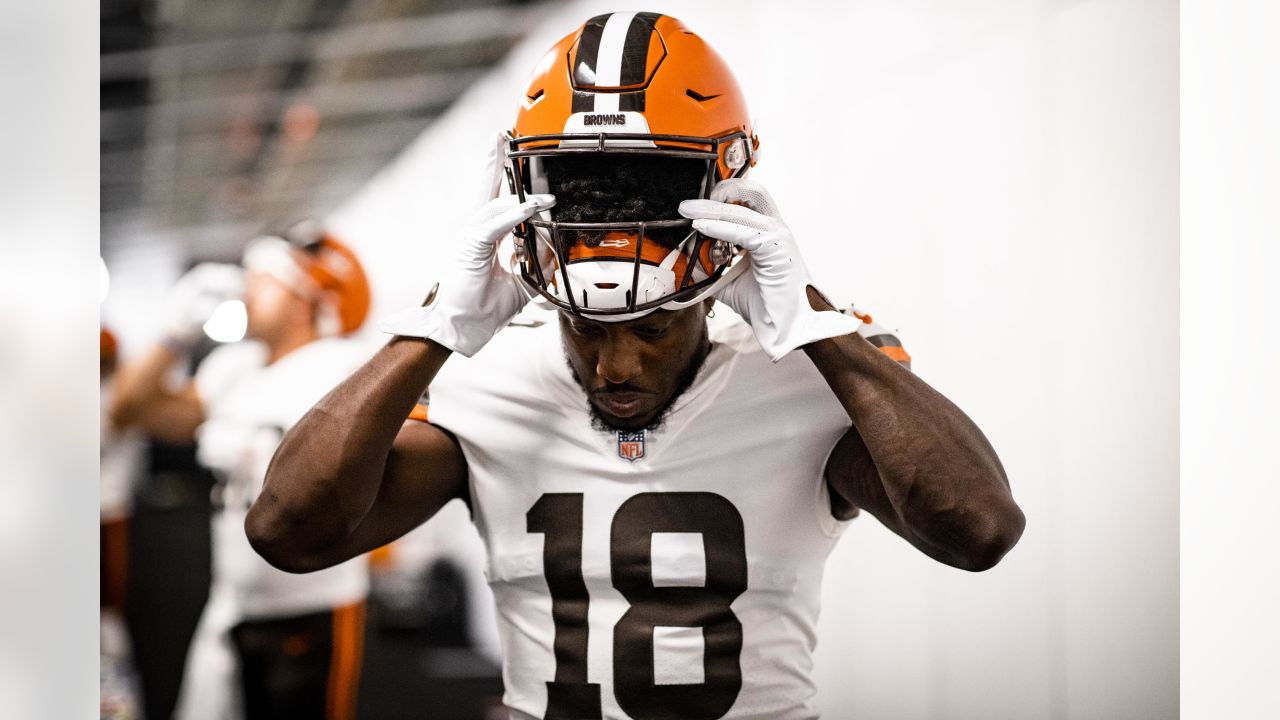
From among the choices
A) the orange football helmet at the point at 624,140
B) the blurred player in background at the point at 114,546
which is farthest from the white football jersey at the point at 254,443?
the orange football helmet at the point at 624,140

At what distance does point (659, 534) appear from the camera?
1.16m

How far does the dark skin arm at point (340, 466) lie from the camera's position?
103 cm

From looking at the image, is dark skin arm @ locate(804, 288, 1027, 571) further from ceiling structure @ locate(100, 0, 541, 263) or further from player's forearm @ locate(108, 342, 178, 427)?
player's forearm @ locate(108, 342, 178, 427)

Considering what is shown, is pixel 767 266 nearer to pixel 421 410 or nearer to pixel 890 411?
pixel 890 411

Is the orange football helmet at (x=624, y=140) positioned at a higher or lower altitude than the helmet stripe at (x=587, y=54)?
lower


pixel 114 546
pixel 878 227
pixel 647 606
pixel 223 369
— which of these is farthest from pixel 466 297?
pixel 114 546

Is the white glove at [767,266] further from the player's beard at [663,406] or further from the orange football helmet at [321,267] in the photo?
the orange football helmet at [321,267]

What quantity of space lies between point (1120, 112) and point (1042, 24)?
0.23m

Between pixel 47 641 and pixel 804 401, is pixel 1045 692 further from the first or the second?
pixel 47 641

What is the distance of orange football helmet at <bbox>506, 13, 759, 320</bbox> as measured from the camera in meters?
0.99

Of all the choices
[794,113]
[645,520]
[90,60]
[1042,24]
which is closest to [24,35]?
[90,60]

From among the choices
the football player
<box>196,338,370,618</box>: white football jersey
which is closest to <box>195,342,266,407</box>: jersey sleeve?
<box>196,338,370,618</box>: white football jersey

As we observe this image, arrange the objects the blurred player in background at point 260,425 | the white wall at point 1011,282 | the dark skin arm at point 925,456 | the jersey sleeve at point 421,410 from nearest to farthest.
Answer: the dark skin arm at point 925,456 < the jersey sleeve at point 421,410 < the white wall at point 1011,282 < the blurred player in background at point 260,425

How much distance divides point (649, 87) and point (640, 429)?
410 mm
